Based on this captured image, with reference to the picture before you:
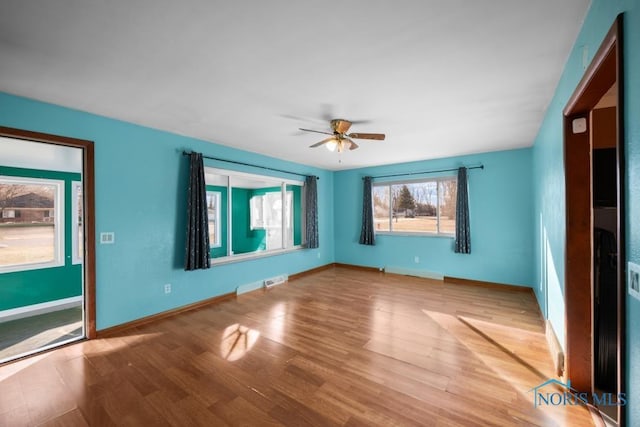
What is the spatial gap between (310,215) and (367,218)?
128 centimetres

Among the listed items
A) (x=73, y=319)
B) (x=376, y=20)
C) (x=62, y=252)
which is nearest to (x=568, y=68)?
(x=376, y=20)

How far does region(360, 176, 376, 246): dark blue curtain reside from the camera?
5922 mm

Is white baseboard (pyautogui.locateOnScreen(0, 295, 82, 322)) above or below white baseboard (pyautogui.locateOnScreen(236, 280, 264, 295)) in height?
below

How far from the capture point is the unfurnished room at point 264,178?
149 centimetres

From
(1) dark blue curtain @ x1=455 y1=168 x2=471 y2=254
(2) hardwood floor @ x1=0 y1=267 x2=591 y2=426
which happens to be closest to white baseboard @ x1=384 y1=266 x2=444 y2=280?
(1) dark blue curtain @ x1=455 y1=168 x2=471 y2=254

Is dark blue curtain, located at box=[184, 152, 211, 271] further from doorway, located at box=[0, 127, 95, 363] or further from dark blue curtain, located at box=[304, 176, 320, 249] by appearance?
dark blue curtain, located at box=[304, 176, 320, 249]

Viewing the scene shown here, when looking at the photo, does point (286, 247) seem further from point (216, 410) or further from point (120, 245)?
point (216, 410)

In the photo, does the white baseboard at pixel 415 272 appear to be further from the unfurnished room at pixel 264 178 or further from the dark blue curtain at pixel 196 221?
the dark blue curtain at pixel 196 221

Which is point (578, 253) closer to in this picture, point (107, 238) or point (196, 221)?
point (196, 221)

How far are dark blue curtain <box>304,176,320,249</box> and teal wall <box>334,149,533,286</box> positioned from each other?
5.24 feet

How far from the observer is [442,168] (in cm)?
512

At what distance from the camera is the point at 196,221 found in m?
3.62

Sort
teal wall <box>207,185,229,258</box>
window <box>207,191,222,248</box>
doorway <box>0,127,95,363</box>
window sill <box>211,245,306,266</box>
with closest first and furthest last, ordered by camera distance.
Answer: doorway <box>0,127,95,363</box> < window sill <box>211,245,306,266</box> < teal wall <box>207,185,229,258</box> < window <box>207,191,222,248</box>

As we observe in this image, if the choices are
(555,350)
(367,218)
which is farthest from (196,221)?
(555,350)
